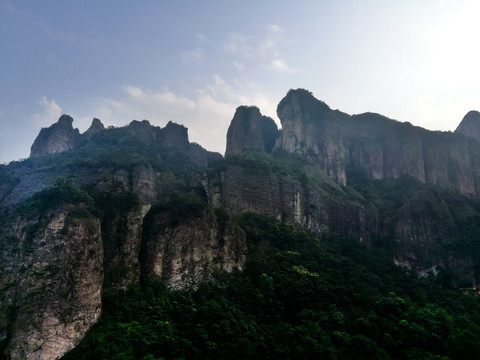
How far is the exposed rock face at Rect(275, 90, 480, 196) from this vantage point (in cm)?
8531

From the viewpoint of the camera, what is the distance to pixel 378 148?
9538 centimetres

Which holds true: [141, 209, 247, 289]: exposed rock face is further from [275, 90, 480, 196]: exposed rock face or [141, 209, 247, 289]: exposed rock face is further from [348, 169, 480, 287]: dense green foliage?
[275, 90, 480, 196]: exposed rock face

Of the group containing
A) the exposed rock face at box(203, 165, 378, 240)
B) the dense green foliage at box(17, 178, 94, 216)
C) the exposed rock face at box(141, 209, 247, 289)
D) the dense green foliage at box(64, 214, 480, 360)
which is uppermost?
the exposed rock face at box(203, 165, 378, 240)

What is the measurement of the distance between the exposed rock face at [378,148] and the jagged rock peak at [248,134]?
4.38 metres

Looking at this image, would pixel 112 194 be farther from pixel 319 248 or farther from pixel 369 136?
pixel 369 136

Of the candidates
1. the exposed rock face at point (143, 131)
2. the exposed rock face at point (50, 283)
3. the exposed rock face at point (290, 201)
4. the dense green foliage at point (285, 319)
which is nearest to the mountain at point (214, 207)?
the exposed rock face at point (50, 283)

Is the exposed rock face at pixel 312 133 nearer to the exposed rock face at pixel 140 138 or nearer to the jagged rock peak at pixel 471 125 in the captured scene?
the exposed rock face at pixel 140 138

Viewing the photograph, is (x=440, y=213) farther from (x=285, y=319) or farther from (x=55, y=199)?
(x=55, y=199)

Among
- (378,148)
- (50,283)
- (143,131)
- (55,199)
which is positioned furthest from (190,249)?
(378,148)

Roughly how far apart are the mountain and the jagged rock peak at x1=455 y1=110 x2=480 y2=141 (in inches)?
14.4

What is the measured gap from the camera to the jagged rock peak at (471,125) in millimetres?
109188

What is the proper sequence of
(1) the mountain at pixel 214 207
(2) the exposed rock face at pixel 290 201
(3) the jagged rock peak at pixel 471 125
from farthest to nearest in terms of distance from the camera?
(3) the jagged rock peak at pixel 471 125 < (2) the exposed rock face at pixel 290 201 < (1) the mountain at pixel 214 207

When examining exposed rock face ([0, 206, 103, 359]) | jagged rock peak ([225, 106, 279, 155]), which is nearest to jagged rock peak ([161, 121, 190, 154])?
jagged rock peak ([225, 106, 279, 155])

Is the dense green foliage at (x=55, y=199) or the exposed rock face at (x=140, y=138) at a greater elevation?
the exposed rock face at (x=140, y=138)
